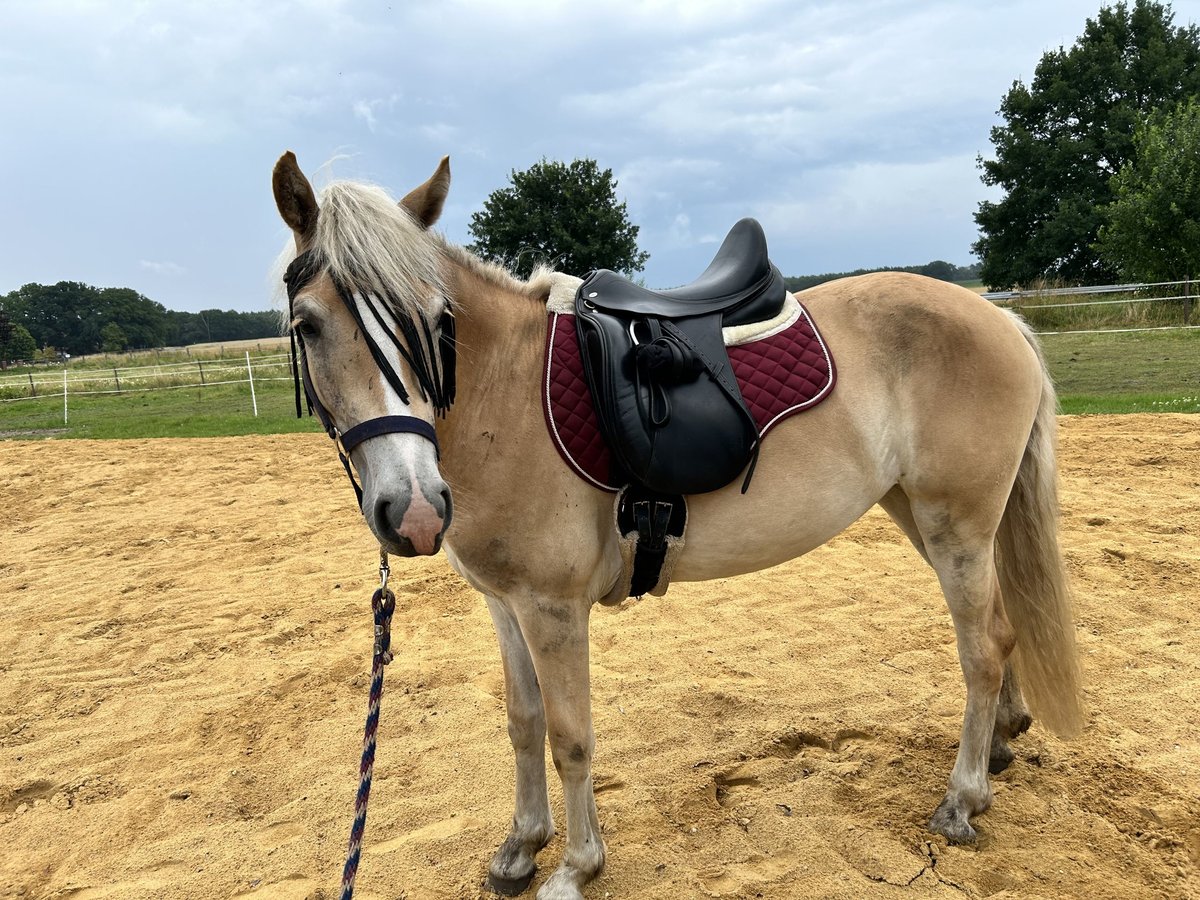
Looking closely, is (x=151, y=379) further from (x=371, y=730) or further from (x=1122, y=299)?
(x=1122, y=299)

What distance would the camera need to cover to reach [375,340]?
1476 millimetres

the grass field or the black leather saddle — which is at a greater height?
the black leather saddle

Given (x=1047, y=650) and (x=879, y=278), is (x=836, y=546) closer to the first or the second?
(x=1047, y=650)

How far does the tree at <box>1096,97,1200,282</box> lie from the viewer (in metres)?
18.7

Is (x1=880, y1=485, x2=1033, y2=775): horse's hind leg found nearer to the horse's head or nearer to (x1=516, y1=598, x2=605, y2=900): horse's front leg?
(x1=516, y1=598, x2=605, y2=900): horse's front leg

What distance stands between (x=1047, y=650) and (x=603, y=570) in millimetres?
1749

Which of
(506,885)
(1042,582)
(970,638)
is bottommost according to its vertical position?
(506,885)

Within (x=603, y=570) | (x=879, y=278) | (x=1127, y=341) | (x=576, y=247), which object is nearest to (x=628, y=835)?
(x=603, y=570)

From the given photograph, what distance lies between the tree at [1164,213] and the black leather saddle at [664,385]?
2330cm

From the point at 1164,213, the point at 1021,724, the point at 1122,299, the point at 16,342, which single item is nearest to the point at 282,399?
the point at 1021,724

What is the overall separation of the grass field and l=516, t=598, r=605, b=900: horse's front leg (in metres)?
8.63

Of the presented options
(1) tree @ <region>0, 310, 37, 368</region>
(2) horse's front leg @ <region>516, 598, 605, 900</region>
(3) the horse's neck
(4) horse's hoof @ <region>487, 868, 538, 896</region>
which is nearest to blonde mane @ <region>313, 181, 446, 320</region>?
(3) the horse's neck

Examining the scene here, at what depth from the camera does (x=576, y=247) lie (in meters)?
26.7

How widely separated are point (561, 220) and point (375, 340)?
89.8 ft
